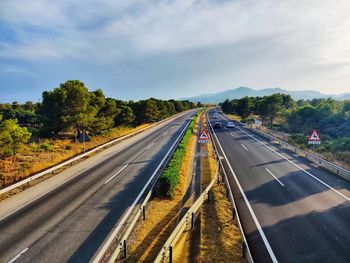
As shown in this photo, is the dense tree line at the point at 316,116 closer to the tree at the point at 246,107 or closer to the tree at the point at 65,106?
the tree at the point at 246,107

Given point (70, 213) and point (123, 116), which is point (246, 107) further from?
point (70, 213)

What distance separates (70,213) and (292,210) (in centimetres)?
926

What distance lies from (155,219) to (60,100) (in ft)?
78.7

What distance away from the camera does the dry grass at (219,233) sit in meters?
7.83

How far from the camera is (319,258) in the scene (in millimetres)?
7430

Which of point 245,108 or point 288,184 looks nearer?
point 288,184

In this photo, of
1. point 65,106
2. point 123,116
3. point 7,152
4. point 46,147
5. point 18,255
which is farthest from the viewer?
point 123,116

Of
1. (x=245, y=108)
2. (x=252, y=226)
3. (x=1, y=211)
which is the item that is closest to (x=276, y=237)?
(x=252, y=226)

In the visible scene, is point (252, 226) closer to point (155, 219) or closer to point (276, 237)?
point (276, 237)

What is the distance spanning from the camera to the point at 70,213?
10.5 metres

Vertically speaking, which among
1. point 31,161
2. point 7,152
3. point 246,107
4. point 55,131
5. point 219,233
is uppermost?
point 246,107

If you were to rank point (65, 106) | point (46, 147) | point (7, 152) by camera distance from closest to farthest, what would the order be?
point (7, 152) < point (46, 147) < point (65, 106)

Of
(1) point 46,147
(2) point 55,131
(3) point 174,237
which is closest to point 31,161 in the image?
(1) point 46,147

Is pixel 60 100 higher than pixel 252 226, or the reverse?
pixel 60 100
